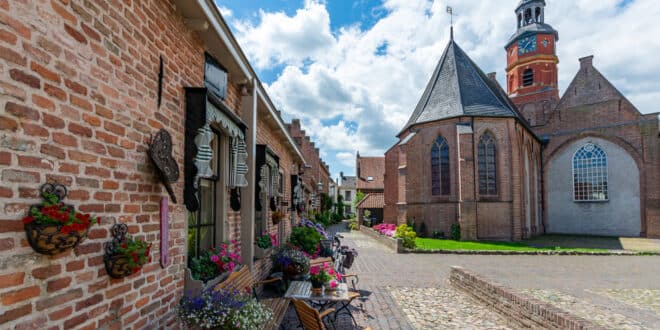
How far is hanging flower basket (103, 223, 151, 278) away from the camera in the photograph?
236cm

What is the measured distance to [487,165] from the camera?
2355 centimetres

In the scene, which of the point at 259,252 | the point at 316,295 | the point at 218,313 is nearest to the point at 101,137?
the point at 218,313

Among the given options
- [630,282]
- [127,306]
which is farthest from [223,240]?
[630,282]

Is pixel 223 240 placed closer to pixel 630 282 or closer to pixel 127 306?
pixel 127 306

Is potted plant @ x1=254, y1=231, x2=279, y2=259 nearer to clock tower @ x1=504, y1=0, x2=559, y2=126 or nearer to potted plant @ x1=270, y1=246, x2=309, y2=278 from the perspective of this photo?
potted plant @ x1=270, y1=246, x2=309, y2=278

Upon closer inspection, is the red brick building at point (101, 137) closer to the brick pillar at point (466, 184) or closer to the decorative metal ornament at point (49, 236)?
the decorative metal ornament at point (49, 236)

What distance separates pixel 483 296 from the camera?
24.7ft

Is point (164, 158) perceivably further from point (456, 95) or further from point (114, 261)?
point (456, 95)

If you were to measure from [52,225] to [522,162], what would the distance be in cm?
2756

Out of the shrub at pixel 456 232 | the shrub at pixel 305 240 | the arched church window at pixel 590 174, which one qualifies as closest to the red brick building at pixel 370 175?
the arched church window at pixel 590 174

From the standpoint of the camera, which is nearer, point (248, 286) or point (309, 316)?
point (309, 316)

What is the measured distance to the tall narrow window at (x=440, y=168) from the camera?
24.2 meters

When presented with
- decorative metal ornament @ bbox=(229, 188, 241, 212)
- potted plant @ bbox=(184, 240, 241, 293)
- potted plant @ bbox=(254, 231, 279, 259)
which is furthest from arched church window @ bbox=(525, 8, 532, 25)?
potted plant @ bbox=(184, 240, 241, 293)

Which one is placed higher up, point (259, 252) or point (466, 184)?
point (466, 184)
